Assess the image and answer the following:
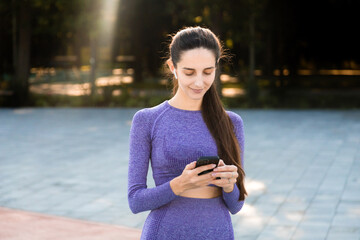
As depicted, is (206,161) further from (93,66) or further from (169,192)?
(93,66)

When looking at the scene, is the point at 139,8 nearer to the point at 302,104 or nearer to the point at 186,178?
the point at 302,104

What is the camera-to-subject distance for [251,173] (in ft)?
31.0

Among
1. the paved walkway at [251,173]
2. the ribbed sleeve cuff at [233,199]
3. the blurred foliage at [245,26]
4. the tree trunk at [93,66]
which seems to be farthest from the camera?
the tree trunk at [93,66]

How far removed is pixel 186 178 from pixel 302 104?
18.6 metres

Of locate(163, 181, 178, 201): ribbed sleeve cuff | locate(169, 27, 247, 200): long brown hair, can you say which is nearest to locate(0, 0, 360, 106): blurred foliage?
locate(169, 27, 247, 200): long brown hair

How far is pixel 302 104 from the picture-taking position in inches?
802

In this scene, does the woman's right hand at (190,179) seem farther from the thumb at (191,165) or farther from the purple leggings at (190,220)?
the purple leggings at (190,220)

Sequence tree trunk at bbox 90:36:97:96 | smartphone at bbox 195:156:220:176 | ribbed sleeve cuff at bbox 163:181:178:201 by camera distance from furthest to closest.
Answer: tree trunk at bbox 90:36:97:96 → ribbed sleeve cuff at bbox 163:181:178:201 → smartphone at bbox 195:156:220:176

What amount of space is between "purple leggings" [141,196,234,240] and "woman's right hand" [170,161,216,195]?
13 centimetres

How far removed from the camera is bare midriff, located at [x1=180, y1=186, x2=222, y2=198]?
2.56 metres

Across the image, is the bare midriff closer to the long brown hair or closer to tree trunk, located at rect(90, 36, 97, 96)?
the long brown hair

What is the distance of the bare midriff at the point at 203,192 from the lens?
2.56 m

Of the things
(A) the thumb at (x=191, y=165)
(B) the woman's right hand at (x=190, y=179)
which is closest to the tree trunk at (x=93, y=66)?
(B) the woman's right hand at (x=190, y=179)

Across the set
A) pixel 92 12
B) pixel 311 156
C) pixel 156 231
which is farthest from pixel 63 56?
pixel 156 231
